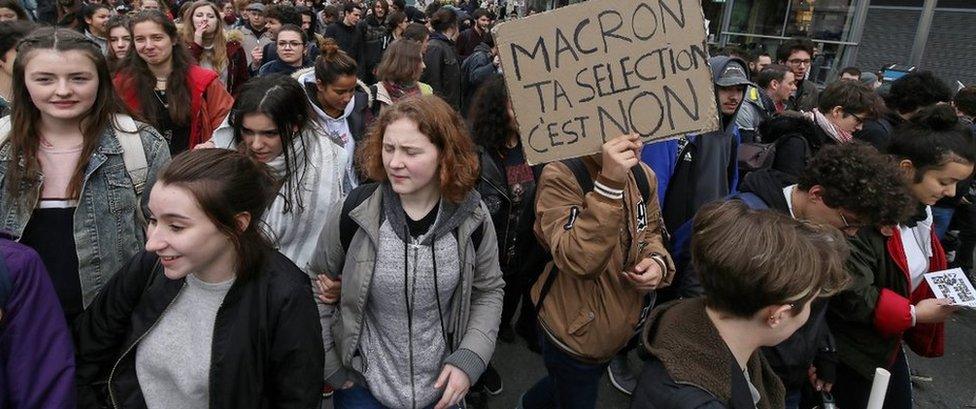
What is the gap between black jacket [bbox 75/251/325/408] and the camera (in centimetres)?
161

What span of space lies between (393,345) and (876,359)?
71.9 inches

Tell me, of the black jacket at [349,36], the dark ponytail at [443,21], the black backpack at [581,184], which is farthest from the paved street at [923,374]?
the black jacket at [349,36]

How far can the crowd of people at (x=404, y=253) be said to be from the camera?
1491mm

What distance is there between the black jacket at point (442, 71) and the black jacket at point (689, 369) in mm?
4953

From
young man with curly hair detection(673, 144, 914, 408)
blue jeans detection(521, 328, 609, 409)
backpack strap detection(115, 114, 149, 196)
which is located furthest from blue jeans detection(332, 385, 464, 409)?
young man with curly hair detection(673, 144, 914, 408)

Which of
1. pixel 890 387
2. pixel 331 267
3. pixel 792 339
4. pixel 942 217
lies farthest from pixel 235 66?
pixel 942 217

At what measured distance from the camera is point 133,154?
83.6 inches

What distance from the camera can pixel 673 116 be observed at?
1929 millimetres

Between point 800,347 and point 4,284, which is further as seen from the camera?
point 800,347

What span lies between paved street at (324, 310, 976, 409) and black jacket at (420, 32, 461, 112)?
3.17 m

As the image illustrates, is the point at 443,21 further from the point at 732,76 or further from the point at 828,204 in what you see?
the point at 828,204

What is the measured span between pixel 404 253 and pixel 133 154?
1041mm

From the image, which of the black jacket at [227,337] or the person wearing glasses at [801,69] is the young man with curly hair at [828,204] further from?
the person wearing glasses at [801,69]

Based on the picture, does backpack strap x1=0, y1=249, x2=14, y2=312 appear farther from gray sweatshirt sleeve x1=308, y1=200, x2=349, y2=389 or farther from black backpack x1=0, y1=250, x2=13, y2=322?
gray sweatshirt sleeve x1=308, y1=200, x2=349, y2=389
